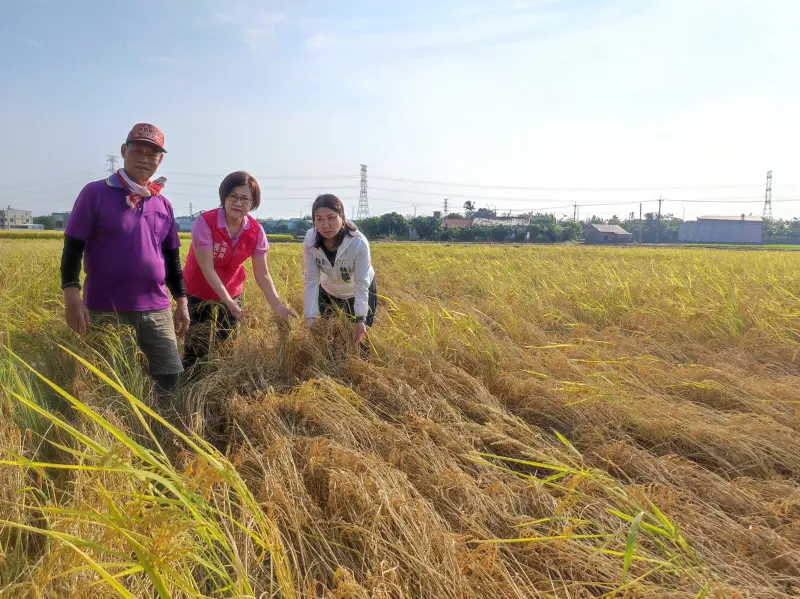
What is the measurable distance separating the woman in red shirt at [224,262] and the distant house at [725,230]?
66904mm

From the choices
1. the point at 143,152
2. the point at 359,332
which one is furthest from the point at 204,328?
the point at 143,152

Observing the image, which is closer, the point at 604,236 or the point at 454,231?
the point at 454,231

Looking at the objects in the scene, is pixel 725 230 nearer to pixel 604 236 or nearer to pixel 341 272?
pixel 604 236

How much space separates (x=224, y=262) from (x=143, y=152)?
0.81m

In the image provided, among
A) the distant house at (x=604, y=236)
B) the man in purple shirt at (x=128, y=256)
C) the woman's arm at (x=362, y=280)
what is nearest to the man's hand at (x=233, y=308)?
the man in purple shirt at (x=128, y=256)

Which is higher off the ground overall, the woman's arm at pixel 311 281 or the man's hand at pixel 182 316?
the woman's arm at pixel 311 281

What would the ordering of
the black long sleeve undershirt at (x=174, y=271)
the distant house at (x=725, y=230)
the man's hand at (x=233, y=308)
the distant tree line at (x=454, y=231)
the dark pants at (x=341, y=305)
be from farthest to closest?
the distant house at (x=725, y=230)
the distant tree line at (x=454, y=231)
the dark pants at (x=341, y=305)
the man's hand at (x=233, y=308)
the black long sleeve undershirt at (x=174, y=271)

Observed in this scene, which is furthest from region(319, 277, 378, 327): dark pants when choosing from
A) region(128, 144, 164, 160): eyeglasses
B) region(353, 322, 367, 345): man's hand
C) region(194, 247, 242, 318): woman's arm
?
region(128, 144, 164, 160): eyeglasses

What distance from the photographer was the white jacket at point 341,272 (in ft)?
9.18

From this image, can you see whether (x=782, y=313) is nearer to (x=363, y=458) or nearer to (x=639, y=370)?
(x=639, y=370)

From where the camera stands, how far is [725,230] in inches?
2330

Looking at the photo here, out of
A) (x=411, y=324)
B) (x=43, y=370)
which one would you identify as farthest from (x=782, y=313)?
(x=43, y=370)

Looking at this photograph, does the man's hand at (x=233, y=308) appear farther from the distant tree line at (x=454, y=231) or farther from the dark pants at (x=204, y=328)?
the distant tree line at (x=454, y=231)

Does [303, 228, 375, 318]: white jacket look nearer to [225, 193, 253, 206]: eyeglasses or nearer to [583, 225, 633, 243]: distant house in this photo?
[225, 193, 253, 206]: eyeglasses
